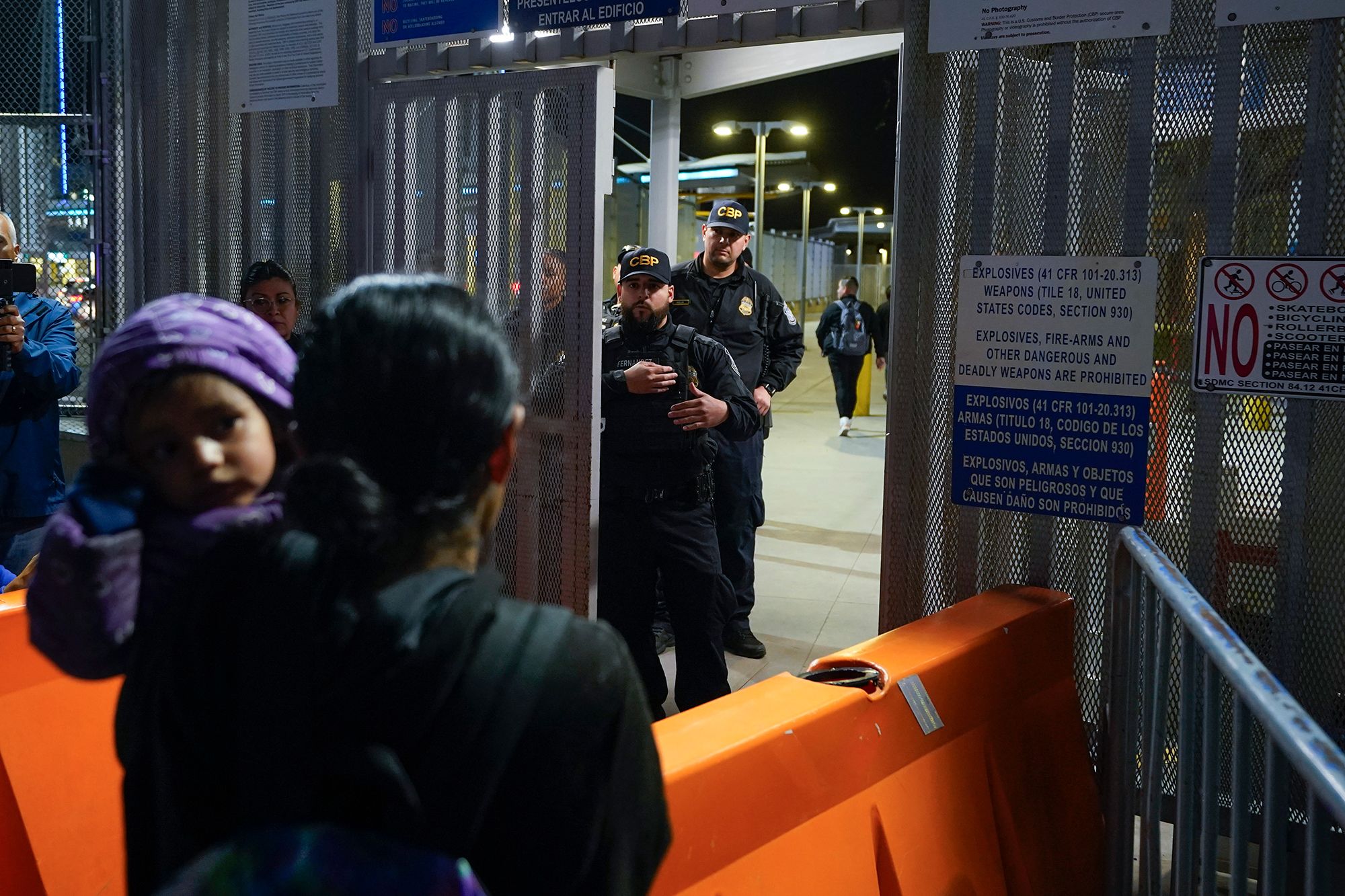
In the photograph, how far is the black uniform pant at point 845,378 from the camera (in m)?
14.1

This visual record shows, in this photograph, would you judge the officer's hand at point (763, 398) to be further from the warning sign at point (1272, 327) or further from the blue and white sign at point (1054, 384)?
the warning sign at point (1272, 327)

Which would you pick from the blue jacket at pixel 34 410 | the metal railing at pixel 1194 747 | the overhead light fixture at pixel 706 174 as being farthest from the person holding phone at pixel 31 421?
the overhead light fixture at pixel 706 174

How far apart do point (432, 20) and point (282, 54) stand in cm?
84

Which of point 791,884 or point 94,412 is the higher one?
point 94,412

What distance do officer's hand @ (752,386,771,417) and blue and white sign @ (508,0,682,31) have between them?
7.38ft

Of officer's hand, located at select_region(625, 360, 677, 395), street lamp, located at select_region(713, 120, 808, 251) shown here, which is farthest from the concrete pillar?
street lamp, located at select_region(713, 120, 808, 251)

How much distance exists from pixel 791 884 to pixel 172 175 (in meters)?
4.39

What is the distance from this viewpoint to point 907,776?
8.93 feet

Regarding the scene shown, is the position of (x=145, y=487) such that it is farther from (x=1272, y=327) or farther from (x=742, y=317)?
(x=742, y=317)

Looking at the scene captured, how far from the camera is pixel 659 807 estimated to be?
3.93 ft

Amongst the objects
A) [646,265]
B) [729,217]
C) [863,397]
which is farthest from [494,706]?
[863,397]

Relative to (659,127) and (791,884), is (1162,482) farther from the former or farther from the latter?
(659,127)

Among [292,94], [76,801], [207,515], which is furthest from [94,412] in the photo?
[292,94]

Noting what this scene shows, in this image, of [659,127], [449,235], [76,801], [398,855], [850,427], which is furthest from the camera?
[850,427]
